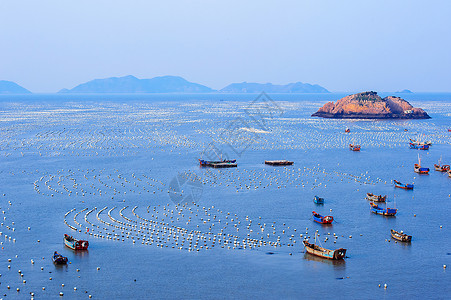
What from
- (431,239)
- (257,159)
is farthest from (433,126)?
(431,239)

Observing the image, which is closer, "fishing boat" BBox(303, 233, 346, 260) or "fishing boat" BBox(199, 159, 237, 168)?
"fishing boat" BBox(303, 233, 346, 260)

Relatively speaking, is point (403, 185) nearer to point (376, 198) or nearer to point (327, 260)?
point (376, 198)

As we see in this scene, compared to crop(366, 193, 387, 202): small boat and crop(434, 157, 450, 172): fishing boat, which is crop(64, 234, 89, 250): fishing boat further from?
crop(434, 157, 450, 172): fishing boat

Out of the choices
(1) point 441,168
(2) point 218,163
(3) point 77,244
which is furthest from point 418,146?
(3) point 77,244

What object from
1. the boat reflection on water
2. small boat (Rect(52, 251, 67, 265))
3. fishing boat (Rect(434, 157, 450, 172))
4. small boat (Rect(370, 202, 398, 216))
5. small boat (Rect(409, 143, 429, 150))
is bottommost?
the boat reflection on water

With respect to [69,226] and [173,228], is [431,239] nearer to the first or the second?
[173,228]

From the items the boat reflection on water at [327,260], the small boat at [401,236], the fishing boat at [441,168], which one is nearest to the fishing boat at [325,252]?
the boat reflection on water at [327,260]

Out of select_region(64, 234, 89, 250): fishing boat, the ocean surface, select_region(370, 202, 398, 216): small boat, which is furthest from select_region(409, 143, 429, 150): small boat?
select_region(64, 234, 89, 250): fishing boat

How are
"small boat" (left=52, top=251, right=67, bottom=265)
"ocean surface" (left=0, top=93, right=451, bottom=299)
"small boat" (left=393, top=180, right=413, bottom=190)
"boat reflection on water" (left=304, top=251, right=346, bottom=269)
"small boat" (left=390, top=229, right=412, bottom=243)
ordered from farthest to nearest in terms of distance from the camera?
1. "small boat" (left=393, top=180, right=413, bottom=190)
2. "small boat" (left=390, top=229, right=412, bottom=243)
3. "boat reflection on water" (left=304, top=251, right=346, bottom=269)
4. "small boat" (left=52, top=251, right=67, bottom=265)
5. "ocean surface" (left=0, top=93, right=451, bottom=299)
